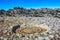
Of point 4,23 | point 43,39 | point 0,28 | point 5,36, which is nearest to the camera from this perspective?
point 43,39

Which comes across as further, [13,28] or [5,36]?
[13,28]

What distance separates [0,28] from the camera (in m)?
13.1

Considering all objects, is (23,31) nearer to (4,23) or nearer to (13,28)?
(13,28)

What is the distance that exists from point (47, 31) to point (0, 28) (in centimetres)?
402

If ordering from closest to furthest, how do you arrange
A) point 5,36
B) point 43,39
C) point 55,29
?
point 43,39, point 5,36, point 55,29

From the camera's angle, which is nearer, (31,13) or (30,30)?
(30,30)

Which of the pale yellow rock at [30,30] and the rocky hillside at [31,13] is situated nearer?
the pale yellow rock at [30,30]

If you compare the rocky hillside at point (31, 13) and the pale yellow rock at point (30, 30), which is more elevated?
the rocky hillside at point (31, 13)

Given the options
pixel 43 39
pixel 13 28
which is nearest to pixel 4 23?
pixel 13 28

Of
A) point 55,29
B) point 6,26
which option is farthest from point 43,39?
point 6,26

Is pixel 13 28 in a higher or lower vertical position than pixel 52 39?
higher

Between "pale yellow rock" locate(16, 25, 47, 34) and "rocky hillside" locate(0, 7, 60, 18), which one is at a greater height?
"rocky hillside" locate(0, 7, 60, 18)

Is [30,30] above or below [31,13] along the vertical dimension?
below

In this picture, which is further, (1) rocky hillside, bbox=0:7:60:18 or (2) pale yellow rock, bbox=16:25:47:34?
(1) rocky hillside, bbox=0:7:60:18
